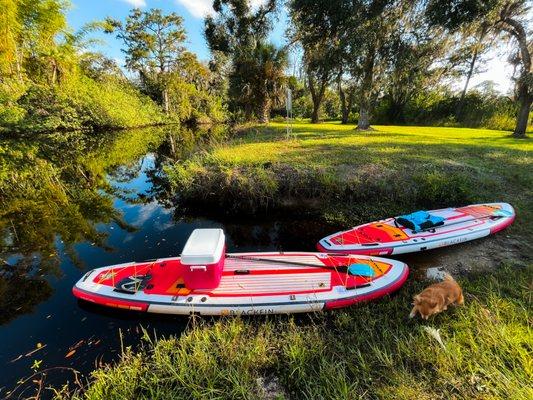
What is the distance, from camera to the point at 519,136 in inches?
531

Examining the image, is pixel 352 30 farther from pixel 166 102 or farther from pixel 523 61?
pixel 166 102

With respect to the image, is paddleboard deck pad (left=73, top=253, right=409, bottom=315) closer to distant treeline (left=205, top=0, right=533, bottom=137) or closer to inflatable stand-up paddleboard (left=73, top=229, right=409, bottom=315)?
inflatable stand-up paddleboard (left=73, top=229, right=409, bottom=315)

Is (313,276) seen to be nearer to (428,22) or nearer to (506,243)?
Answer: (506,243)

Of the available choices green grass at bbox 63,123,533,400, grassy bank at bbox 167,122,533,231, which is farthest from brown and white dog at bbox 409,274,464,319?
grassy bank at bbox 167,122,533,231

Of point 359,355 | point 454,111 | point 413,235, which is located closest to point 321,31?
point 413,235

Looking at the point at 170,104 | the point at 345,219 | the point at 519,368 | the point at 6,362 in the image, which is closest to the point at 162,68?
the point at 170,104

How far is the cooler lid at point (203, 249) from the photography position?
147 inches

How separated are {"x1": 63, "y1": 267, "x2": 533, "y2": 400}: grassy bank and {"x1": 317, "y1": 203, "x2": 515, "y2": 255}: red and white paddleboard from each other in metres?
1.56

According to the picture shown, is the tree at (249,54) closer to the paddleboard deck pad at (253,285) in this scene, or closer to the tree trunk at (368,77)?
the tree trunk at (368,77)

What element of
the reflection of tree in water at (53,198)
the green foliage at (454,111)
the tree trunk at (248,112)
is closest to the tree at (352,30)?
the tree trunk at (248,112)

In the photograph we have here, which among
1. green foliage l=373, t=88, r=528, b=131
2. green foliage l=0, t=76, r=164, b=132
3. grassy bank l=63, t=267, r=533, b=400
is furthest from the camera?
green foliage l=373, t=88, r=528, b=131

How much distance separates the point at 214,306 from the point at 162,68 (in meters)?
30.5

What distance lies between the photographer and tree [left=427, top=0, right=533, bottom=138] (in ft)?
35.0

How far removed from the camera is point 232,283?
13.6 ft
